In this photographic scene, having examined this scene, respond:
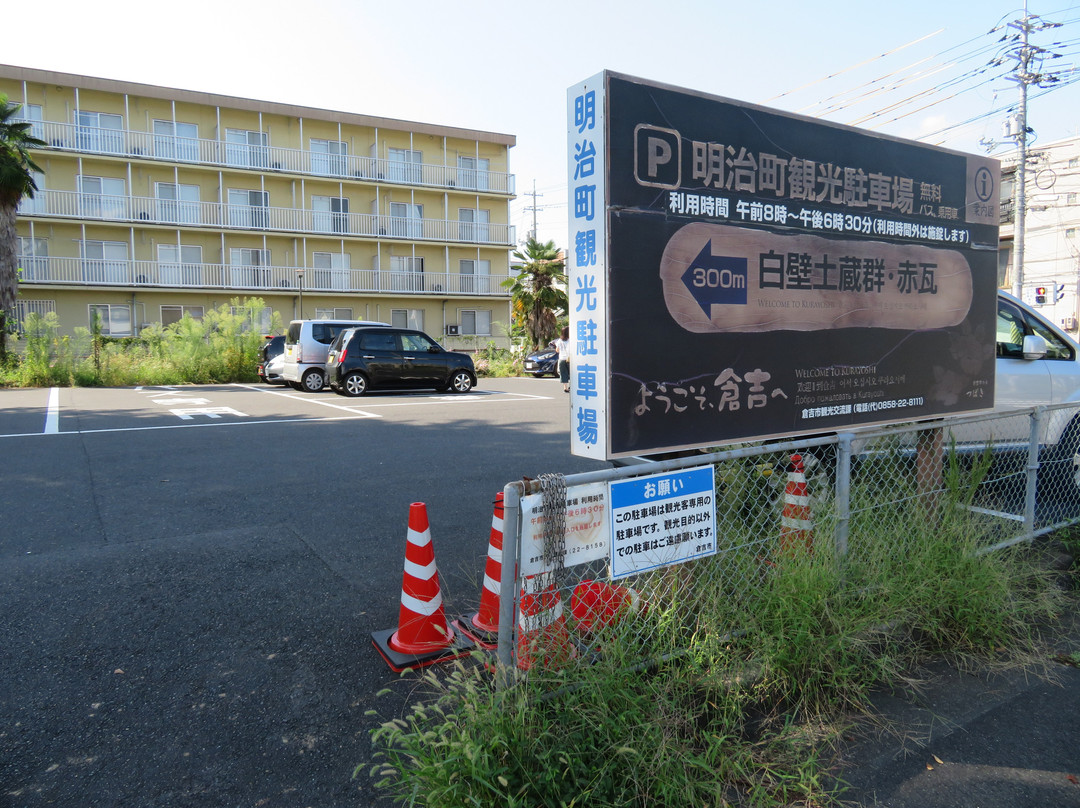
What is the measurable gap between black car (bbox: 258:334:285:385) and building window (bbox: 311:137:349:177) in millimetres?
12992

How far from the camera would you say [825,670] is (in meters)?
2.99

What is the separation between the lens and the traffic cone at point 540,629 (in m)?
2.48

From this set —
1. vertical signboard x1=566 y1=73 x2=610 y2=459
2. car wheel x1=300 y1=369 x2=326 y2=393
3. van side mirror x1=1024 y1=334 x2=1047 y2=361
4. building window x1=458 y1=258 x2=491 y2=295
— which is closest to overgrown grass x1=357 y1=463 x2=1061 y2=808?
vertical signboard x1=566 y1=73 x2=610 y2=459

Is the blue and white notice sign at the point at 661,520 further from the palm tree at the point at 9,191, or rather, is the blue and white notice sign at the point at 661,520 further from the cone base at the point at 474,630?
the palm tree at the point at 9,191

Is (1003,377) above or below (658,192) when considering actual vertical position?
below

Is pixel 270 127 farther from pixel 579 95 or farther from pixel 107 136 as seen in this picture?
pixel 579 95

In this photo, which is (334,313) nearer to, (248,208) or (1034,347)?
(248,208)

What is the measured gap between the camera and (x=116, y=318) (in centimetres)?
2748

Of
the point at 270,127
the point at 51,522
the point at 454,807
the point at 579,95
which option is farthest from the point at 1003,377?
the point at 270,127

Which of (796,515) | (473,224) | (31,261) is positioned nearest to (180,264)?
(31,261)

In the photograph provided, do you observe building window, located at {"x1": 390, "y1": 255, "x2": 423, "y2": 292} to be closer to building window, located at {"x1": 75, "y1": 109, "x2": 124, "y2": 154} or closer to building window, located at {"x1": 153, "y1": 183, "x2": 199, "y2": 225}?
building window, located at {"x1": 153, "y1": 183, "x2": 199, "y2": 225}

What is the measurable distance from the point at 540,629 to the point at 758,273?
6.57ft

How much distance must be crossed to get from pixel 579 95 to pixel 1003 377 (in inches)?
206

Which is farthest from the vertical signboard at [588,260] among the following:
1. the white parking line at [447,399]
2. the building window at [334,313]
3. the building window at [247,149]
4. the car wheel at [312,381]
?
the building window at [247,149]
